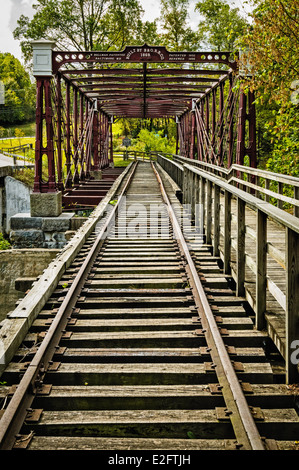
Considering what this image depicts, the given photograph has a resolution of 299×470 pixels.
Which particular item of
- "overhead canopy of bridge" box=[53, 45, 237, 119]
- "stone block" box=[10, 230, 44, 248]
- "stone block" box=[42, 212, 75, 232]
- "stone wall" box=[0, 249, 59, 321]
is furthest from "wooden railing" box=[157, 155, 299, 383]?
"overhead canopy of bridge" box=[53, 45, 237, 119]

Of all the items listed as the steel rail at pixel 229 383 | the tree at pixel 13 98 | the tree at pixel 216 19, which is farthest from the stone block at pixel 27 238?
the tree at pixel 13 98

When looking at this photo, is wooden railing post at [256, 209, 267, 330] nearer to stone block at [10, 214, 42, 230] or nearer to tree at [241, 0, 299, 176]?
tree at [241, 0, 299, 176]

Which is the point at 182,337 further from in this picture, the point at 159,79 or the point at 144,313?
the point at 159,79

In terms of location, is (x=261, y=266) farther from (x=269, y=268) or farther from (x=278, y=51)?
(x=278, y=51)

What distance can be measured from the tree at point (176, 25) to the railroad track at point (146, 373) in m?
54.9

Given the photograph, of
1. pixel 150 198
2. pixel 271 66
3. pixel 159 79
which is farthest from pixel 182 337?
pixel 159 79

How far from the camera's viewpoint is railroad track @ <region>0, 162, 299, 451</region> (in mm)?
3537

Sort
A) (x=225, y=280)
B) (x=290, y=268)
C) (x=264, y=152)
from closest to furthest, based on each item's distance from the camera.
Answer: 1. (x=290, y=268)
2. (x=225, y=280)
3. (x=264, y=152)

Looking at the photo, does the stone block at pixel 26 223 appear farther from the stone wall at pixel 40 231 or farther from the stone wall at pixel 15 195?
the stone wall at pixel 15 195

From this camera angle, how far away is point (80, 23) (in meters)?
38.8

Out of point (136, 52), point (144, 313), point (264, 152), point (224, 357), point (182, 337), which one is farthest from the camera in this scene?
point (264, 152)

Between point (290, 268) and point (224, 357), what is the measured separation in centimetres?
101

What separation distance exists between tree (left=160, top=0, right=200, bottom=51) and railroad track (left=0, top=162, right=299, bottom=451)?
54850 mm

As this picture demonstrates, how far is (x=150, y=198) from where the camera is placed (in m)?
15.9
